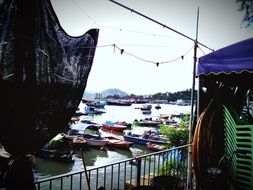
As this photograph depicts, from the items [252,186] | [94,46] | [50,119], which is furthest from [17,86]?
[252,186]

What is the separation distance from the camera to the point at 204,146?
634cm

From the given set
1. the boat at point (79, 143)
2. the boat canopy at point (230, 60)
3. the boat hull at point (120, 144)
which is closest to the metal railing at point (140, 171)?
the boat canopy at point (230, 60)

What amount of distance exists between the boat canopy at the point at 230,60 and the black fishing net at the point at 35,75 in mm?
3333

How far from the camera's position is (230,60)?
232 inches

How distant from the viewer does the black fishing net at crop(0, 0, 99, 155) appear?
3.46 metres

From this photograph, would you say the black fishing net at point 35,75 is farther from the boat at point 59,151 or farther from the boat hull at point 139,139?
the boat hull at point 139,139

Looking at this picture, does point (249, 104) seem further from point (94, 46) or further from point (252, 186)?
point (94, 46)

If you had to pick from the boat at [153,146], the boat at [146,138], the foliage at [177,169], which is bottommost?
the boat at [153,146]

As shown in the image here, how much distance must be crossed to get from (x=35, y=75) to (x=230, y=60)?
4369 millimetres

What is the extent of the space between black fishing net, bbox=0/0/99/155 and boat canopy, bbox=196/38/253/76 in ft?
10.9

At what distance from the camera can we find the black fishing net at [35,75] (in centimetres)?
346

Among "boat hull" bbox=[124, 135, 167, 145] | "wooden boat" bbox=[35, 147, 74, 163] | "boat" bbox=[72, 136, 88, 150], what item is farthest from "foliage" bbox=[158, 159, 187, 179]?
"boat hull" bbox=[124, 135, 167, 145]

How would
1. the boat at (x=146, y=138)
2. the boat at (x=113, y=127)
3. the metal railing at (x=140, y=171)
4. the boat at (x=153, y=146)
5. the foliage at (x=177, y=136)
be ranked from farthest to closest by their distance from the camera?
the boat at (x=113, y=127) < the boat at (x=146, y=138) < the boat at (x=153, y=146) < the foliage at (x=177, y=136) < the metal railing at (x=140, y=171)

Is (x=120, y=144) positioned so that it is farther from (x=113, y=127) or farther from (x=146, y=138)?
(x=113, y=127)
